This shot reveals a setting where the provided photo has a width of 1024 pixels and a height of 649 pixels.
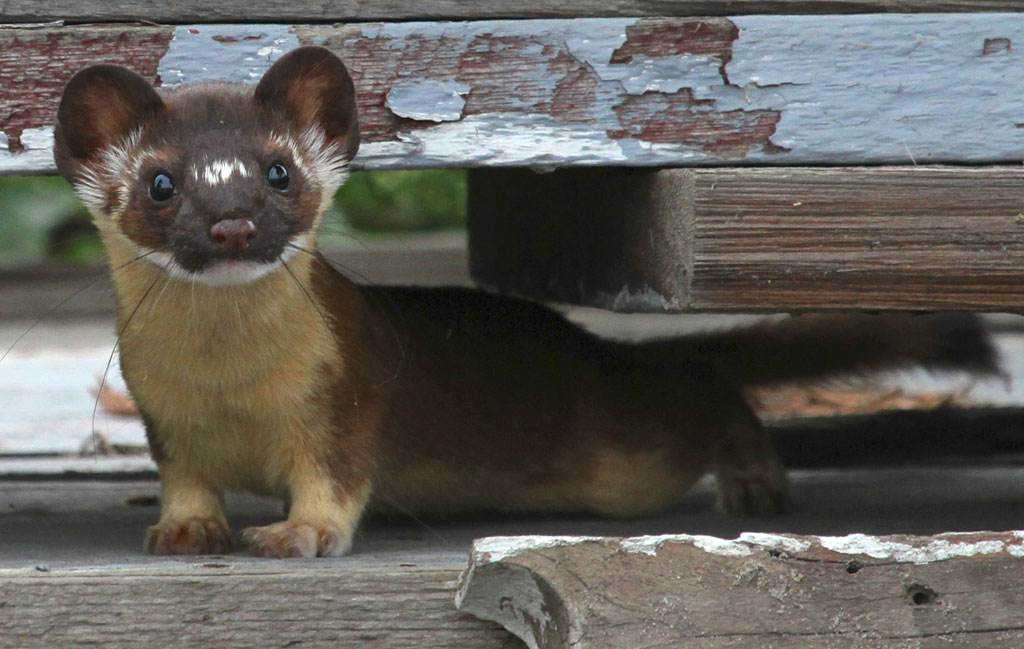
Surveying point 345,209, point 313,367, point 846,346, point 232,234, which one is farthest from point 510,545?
point 345,209

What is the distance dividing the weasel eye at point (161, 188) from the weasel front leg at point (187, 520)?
2.18 feet

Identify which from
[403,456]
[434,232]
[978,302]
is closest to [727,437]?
[403,456]

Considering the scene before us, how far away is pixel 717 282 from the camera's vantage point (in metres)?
2.53

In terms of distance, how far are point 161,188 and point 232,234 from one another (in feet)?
0.79

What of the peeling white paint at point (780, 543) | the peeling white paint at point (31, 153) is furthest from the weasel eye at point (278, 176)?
the peeling white paint at point (780, 543)

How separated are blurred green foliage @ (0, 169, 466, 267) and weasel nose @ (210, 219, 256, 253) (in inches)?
301

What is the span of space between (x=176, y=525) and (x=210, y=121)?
0.85m

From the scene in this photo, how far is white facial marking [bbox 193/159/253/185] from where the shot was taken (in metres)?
2.52

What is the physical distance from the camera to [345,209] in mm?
10477

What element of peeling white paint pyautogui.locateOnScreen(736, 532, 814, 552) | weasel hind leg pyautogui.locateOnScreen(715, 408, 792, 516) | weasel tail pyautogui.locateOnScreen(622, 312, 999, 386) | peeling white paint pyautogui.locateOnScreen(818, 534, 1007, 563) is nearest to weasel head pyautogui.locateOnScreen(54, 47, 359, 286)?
peeling white paint pyautogui.locateOnScreen(736, 532, 814, 552)

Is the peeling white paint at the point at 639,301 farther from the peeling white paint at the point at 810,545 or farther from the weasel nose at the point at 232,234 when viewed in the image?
the weasel nose at the point at 232,234

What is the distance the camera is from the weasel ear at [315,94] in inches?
100

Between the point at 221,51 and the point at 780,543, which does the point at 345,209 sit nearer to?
the point at 221,51

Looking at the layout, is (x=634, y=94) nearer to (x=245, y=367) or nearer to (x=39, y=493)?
(x=245, y=367)
